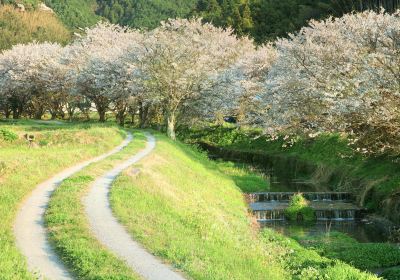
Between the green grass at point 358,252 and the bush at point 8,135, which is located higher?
the bush at point 8,135

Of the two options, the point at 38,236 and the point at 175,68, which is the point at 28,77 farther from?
the point at 38,236

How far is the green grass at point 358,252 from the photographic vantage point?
21.0 metres

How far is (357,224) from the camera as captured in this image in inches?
1204

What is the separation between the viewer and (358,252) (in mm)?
21875

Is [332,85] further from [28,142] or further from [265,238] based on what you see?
[28,142]

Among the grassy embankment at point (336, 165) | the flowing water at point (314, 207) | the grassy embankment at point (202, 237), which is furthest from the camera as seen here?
the grassy embankment at point (336, 165)

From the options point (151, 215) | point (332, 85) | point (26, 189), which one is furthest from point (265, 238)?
point (332, 85)

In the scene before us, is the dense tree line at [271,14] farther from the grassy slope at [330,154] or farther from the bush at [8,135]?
the bush at [8,135]

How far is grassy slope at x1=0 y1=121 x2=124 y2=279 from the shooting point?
538 inches

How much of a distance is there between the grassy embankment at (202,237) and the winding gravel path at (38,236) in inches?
108

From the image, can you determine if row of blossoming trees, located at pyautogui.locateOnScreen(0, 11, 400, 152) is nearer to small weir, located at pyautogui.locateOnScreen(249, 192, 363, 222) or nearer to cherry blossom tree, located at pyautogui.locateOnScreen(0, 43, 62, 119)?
cherry blossom tree, located at pyautogui.locateOnScreen(0, 43, 62, 119)

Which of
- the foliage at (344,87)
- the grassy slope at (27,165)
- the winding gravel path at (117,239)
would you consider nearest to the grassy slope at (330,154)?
the foliage at (344,87)

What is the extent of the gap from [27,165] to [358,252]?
16.8m

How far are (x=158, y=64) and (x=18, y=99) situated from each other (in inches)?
1574
